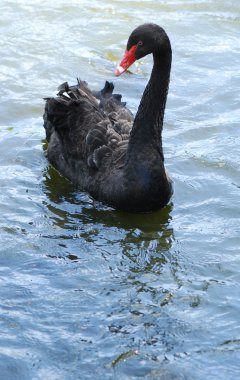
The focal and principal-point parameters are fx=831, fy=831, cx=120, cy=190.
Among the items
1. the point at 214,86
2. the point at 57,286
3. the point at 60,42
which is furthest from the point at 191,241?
the point at 60,42

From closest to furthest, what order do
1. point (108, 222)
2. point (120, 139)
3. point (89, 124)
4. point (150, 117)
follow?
1. point (108, 222)
2. point (150, 117)
3. point (120, 139)
4. point (89, 124)

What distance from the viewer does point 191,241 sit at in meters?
6.30

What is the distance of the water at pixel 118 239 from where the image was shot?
4.88 metres

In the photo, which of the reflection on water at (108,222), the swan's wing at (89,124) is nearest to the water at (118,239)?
the reflection on water at (108,222)

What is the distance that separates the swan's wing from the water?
345mm

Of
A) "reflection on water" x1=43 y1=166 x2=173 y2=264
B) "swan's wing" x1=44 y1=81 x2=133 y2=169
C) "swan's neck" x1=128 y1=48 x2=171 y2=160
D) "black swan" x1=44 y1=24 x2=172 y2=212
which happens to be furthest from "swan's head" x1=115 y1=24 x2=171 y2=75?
"reflection on water" x1=43 y1=166 x2=173 y2=264

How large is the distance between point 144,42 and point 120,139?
1000mm

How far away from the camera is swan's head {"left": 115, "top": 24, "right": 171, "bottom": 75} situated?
639 cm

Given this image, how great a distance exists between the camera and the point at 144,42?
6430 millimetres

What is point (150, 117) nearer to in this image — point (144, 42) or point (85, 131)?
point (144, 42)

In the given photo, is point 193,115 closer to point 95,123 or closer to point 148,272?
point 95,123

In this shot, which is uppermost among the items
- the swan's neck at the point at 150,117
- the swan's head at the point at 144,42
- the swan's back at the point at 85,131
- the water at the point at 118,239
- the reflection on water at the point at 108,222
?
the swan's head at the point at 144,42

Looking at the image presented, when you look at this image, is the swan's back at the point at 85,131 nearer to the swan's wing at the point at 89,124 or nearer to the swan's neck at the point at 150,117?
the swan's wing at the point at 89,124

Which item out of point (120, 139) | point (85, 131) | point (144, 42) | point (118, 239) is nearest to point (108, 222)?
point (118, 239)
